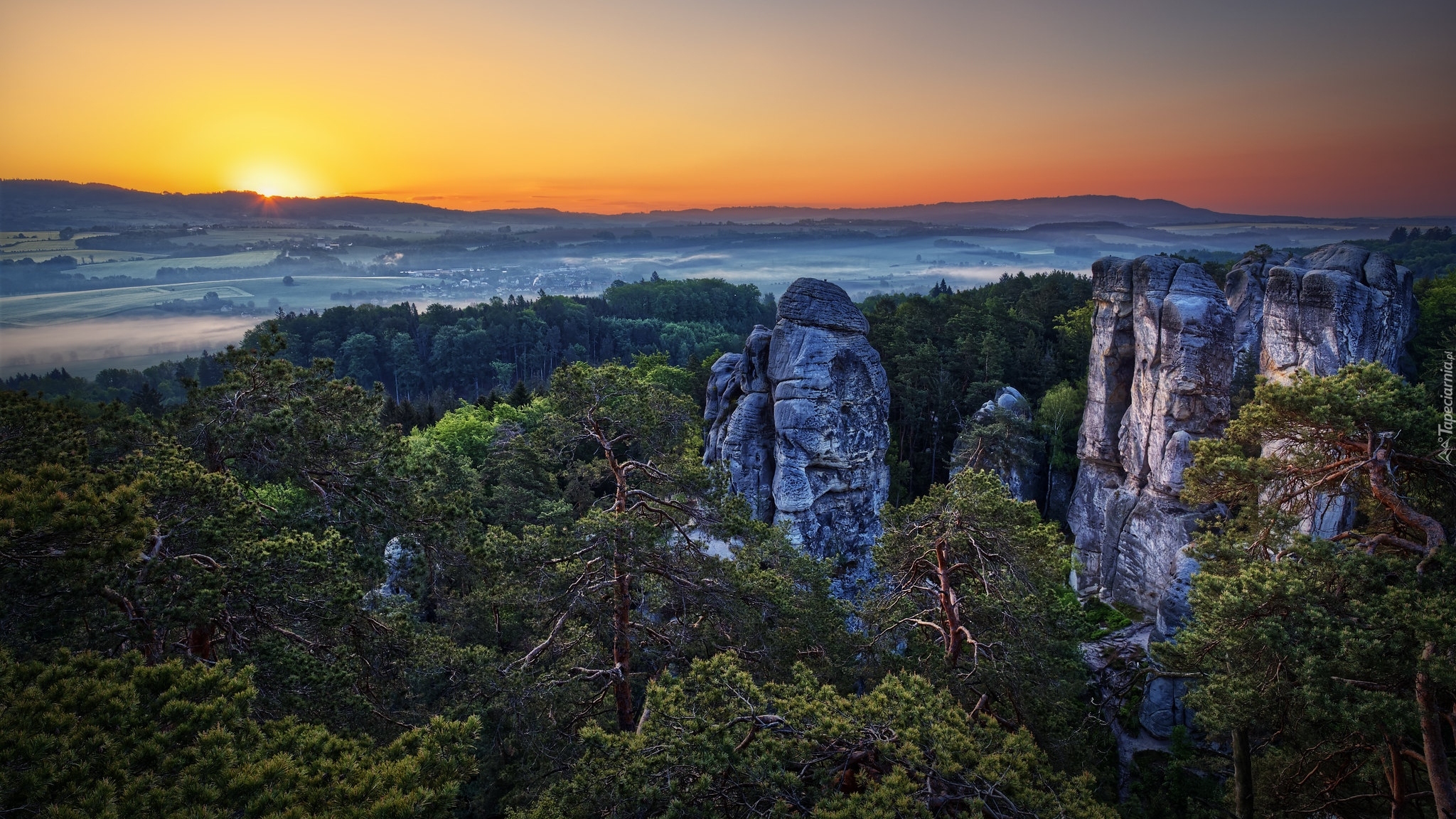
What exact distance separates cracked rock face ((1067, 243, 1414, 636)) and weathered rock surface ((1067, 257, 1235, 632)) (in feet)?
0.13

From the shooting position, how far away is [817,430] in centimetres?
2322

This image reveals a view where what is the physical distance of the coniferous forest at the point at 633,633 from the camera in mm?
6559

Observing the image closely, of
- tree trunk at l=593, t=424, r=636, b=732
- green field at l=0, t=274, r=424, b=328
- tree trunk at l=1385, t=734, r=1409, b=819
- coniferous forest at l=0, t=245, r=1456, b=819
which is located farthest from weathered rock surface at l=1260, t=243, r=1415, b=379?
green field at l=0, t=274, r=424, b=328

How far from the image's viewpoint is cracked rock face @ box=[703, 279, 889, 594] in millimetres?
23328

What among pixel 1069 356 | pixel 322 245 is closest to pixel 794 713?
pixel 1069 356

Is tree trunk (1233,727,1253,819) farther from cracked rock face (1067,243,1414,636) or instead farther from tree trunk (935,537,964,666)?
cracked rock face (1067,243,1414,636)

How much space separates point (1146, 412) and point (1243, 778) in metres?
15.9

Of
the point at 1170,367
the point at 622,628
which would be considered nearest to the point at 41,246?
the point at 622,628

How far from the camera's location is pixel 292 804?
574cm

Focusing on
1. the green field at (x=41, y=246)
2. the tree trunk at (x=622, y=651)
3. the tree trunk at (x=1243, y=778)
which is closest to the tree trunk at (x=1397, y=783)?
the tree trunk at (x=1243, y=778)

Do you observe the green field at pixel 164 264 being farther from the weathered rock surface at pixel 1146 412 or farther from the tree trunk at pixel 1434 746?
the tree trunk at pixel 1434 746

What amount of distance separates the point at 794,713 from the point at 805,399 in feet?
52.7

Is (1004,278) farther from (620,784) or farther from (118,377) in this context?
(118,377)

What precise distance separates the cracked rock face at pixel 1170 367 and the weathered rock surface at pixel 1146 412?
0.04 m
